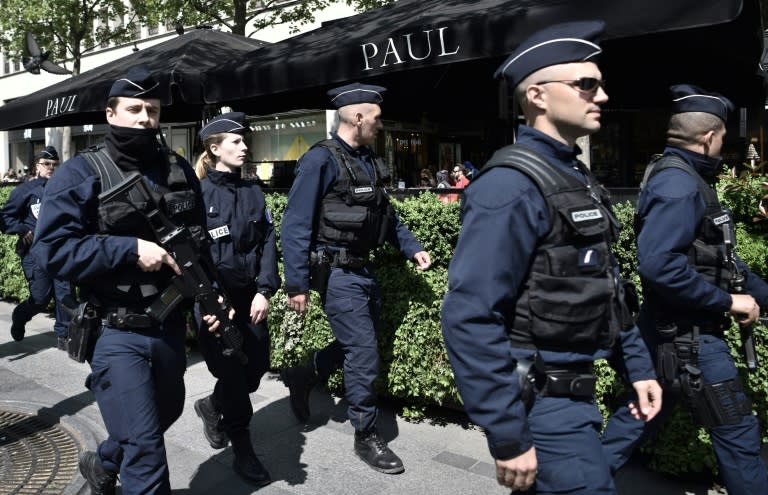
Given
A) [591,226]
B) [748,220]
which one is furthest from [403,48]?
[591,226]

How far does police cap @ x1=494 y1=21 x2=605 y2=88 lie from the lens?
202cm

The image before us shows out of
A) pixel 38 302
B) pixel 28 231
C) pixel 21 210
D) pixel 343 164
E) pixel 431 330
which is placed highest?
pixel 343 164

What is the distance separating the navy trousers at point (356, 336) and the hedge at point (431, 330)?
1.91 feet

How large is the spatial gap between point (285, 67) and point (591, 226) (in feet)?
14.6

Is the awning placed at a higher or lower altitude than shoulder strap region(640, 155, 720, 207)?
higher

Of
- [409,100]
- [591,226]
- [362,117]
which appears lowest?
[591,226]

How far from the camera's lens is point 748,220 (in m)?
3.61

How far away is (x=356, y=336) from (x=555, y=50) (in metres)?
2.31

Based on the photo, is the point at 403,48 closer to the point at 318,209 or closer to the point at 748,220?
the point at 318,209

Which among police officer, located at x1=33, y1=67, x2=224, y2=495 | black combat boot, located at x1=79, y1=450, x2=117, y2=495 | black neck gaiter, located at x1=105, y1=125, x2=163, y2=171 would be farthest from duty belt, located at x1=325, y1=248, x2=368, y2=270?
black combat boot, located at x1=79, y1=450, x2=117, y2=495

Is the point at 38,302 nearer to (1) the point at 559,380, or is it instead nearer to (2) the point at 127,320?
(2) the point at 127,320

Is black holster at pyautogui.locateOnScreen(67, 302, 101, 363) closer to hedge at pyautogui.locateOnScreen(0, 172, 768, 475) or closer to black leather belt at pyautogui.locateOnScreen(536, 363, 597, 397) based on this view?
black leather belt at pyautogui.locateOnScreen(536, 363, 597, 397)

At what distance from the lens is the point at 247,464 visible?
12.3ft

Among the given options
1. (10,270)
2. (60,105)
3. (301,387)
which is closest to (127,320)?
(301,387)
